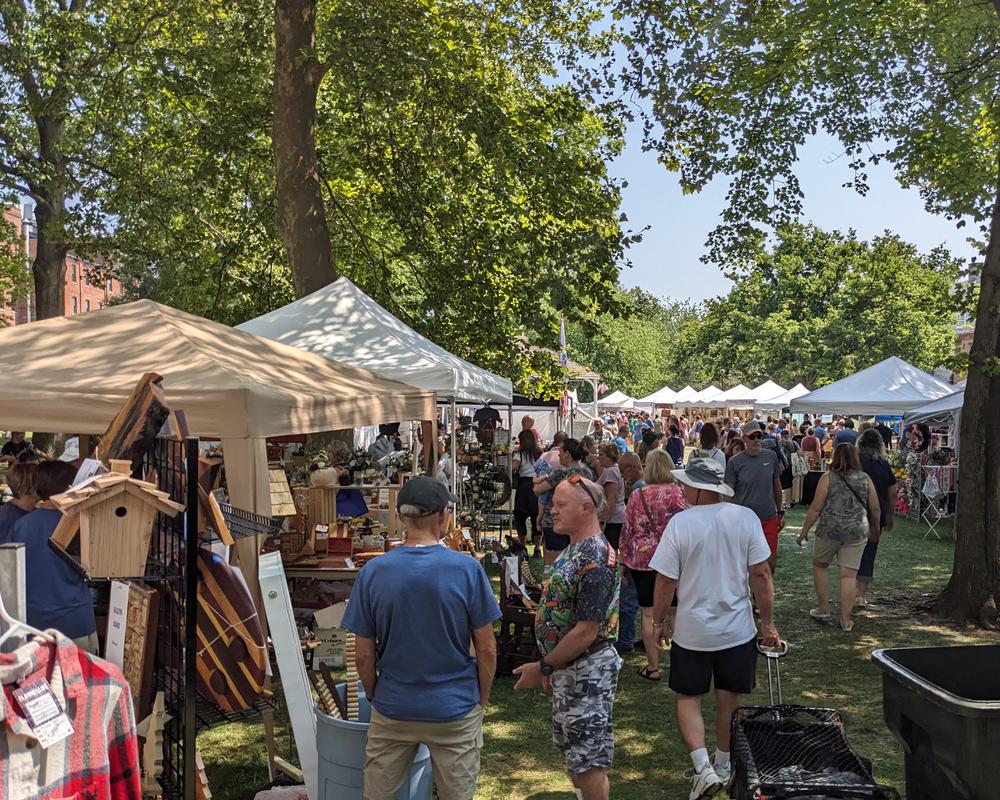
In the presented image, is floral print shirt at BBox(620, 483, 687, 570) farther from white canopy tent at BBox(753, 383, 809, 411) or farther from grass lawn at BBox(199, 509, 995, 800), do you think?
white canopy tent at BBox(753, 383, 809, 411)

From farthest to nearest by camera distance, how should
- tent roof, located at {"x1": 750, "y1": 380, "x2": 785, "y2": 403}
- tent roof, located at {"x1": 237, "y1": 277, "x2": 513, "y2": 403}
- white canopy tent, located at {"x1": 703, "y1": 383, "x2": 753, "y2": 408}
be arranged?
white canopy tent, located at {"x1": 703, "y1": 383, "x2": 753, "y2": 408}, tent roof, located at {"x1": 750, "y1": 380, "x2": 785, "y2": 403}, tent roof, located at {"x1": 237, "y1": 277, "x2": 513, "y2": 403}

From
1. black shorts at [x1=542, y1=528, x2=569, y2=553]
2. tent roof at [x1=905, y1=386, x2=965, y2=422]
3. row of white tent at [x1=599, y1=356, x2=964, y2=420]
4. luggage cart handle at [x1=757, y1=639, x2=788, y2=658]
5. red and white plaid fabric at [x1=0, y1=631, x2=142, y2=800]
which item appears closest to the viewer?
red and white plaid fabric at [x1=0, y1=631, x2=142, y2=800]

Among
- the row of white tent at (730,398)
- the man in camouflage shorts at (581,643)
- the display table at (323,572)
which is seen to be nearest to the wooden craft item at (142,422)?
the man in camouflage shorts at (581,643)

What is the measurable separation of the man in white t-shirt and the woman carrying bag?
4.38 meters

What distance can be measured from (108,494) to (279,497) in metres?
2.94

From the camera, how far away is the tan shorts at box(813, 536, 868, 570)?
9.21m

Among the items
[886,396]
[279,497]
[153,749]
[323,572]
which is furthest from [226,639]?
[886,396]

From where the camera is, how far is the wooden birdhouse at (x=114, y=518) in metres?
3.27

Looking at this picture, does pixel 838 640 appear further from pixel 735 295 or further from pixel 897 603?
pixel 735 295

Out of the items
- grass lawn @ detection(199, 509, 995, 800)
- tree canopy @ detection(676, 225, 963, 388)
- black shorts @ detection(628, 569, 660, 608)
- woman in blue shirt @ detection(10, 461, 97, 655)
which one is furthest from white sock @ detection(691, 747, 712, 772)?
tree canopy @ detection(676, 225, 963, 388)

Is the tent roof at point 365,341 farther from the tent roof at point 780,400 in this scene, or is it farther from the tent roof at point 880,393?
the tent roof at point 780,400

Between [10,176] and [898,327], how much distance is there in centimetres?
4015

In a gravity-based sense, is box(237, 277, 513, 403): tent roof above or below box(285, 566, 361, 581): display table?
above

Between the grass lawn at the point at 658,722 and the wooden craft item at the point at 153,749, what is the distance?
1.82 meters
